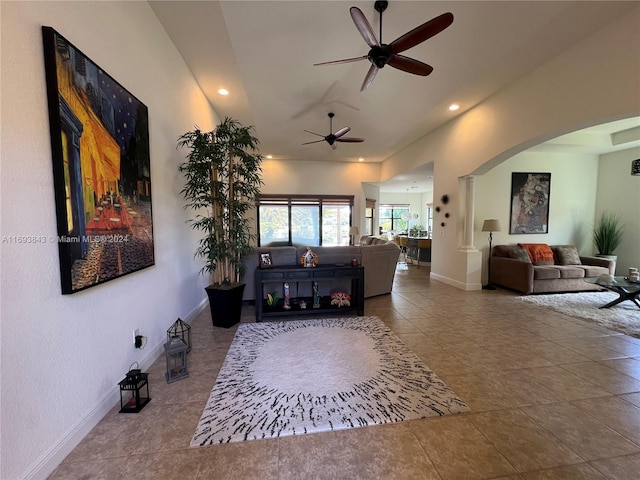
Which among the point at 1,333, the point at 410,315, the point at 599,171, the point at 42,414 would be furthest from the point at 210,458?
the point at 599,171

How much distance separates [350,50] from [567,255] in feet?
19.0

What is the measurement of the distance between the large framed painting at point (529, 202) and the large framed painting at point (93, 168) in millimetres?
6557

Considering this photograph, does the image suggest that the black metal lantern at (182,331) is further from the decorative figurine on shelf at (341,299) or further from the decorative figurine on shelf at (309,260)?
the decorative figurine on shelf at (341,299)

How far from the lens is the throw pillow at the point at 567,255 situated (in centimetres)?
533

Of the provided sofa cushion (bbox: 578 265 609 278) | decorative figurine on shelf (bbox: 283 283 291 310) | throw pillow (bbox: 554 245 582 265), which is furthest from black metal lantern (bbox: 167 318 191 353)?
throw pillow (bbox: 554 245 582 265)

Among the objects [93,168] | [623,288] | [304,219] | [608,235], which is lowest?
[623,288]

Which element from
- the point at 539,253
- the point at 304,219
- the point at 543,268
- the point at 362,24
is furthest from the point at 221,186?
the point at 539,253

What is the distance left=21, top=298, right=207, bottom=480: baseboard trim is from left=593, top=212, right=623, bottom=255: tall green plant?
843 cm

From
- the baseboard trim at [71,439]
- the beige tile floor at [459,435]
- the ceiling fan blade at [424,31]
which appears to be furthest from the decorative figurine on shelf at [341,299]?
the ceiling fan blade at [424,31]

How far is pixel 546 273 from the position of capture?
4.77 m

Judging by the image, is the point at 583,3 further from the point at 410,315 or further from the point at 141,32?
the point at 141,32

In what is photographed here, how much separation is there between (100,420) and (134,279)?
3.21 feet

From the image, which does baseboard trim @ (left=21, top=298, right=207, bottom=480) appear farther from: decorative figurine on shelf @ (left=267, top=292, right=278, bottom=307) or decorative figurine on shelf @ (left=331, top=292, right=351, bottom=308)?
decorative figurine on shelf @ (left=331, top=292, right=351, bottom=308)

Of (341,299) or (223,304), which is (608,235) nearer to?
(341,299)
